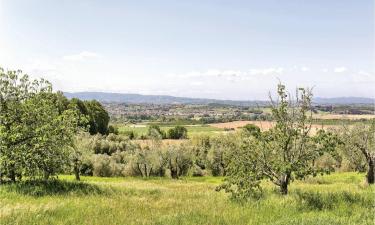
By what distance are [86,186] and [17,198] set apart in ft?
15.9

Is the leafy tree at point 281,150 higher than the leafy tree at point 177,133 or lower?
higher

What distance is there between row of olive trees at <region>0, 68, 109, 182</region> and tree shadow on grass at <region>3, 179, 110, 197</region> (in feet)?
3.66

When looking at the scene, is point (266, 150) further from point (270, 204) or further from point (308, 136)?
point (270, 204)

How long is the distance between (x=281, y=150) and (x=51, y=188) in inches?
422

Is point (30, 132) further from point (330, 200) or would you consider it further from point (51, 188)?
point (330, 200)

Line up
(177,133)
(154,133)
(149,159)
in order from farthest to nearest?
(177,133), (154,133), (149,159)

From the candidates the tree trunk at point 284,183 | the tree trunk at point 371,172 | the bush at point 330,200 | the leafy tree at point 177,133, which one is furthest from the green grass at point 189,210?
the leafy tree at point 177,133

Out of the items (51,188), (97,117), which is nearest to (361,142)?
(51,188)

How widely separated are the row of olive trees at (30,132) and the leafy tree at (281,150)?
9414 mm

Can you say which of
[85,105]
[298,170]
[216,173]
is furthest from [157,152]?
[298,170]

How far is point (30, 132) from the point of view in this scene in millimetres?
22078

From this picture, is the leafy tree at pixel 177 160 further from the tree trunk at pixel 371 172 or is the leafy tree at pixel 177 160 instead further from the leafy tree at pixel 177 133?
the tree trunk at pixel 371 172

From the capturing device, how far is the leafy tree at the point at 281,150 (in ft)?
59.9

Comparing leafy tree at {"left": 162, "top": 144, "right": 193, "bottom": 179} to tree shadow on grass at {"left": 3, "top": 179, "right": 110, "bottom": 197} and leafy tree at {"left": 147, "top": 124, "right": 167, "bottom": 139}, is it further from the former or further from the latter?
→ tree shadow on grass at {"left": 3, "top": 179, "right": 110, "bottom": 197}
